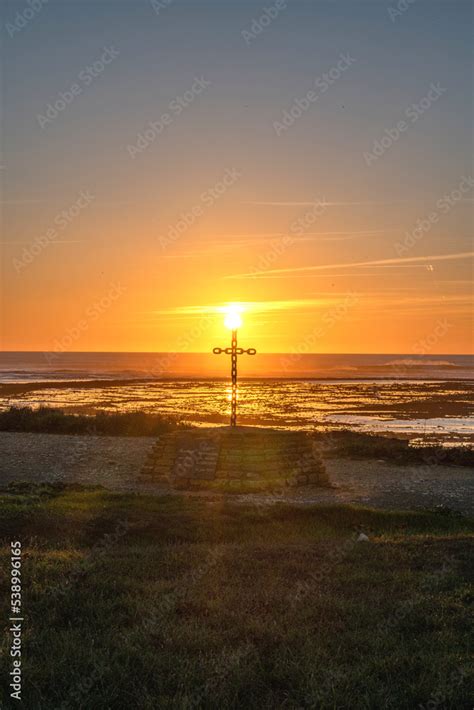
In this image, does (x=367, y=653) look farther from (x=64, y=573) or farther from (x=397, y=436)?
(x=397, y=436)

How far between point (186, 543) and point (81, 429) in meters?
22.4

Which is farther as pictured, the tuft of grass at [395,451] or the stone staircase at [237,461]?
the tuft of grass at [395,451]

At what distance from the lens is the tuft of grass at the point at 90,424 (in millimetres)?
32625

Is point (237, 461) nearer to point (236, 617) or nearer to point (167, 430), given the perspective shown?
point (236, 617)

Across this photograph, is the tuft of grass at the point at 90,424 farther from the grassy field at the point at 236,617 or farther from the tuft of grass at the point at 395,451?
the grassy field at the point at 236,617

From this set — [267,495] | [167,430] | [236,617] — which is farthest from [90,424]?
[236,617]

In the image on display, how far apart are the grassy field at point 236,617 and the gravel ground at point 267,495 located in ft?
20.9

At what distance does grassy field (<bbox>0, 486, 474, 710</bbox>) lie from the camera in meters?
5.93

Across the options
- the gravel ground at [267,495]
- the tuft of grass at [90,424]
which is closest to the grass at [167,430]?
the tuft of grass at [90,424]

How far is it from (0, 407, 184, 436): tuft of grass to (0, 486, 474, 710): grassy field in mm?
19728

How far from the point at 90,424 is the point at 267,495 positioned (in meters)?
16.5

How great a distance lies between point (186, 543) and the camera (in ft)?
37.8

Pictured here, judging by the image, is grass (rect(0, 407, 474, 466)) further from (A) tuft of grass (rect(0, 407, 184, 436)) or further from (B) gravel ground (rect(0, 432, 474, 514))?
(B) gravel ground (rect(0, 432, 474, 514))

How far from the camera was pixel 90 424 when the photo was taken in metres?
33.0
